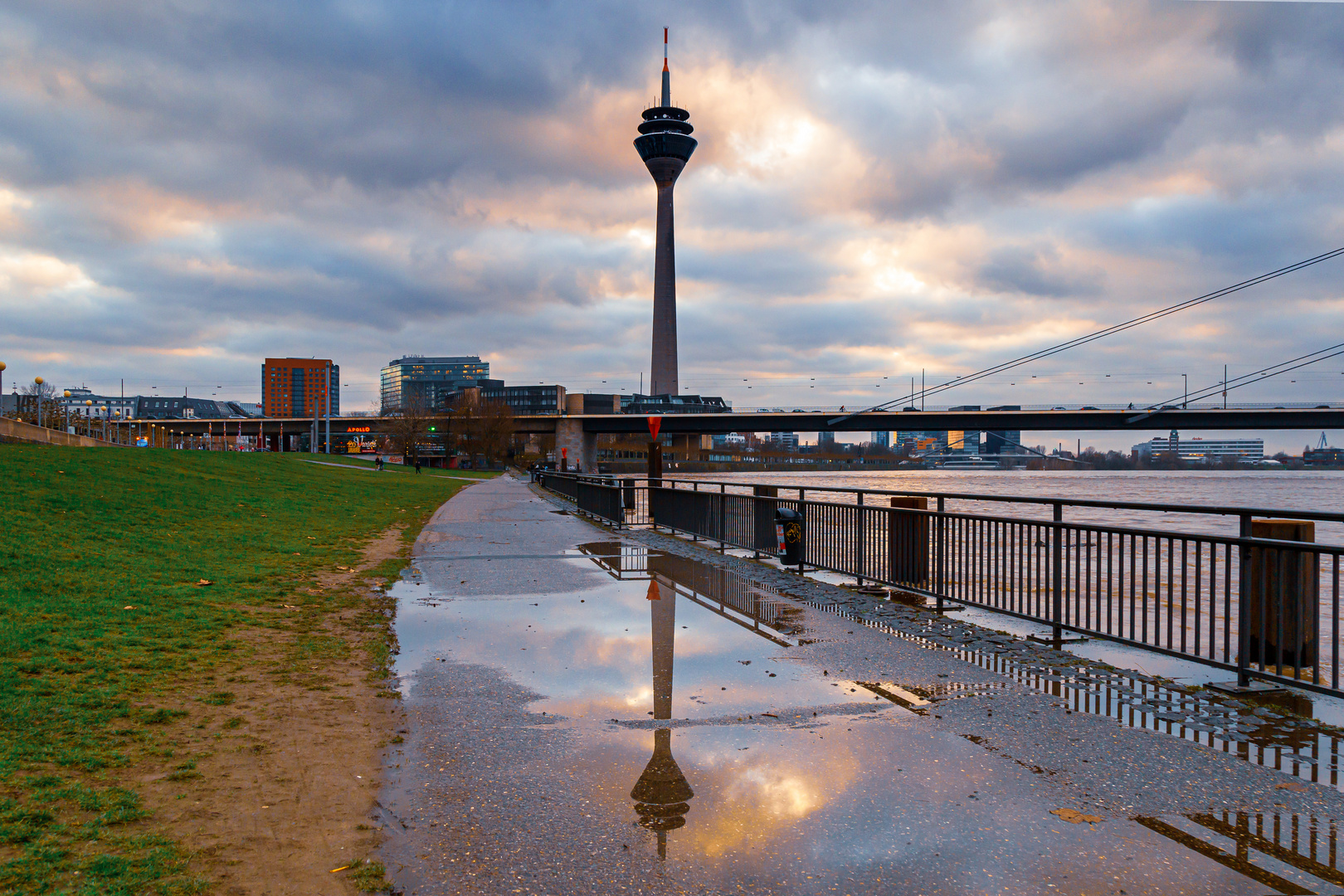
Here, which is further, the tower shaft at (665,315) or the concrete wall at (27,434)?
the tower shaft at (665,315)

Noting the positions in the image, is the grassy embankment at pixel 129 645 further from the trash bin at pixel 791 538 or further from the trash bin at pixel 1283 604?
the trash bin at pixel 1283 604

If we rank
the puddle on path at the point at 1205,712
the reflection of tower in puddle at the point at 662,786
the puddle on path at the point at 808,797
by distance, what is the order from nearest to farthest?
1. the puddle on path at the point at 808,797
2. the reflection of tower in puddle at the point at 662,786
3. the puddle on path at the point at 1205,712

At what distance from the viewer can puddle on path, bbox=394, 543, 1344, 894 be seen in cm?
329

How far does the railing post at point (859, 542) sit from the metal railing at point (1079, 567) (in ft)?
0.08

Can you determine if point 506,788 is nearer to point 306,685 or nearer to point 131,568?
point 306,685

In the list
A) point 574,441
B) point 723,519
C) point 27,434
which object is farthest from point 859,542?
point 574,441

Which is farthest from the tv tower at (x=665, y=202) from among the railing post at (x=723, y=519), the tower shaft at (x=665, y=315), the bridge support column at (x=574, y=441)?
the railing post at (x=723, y=519)

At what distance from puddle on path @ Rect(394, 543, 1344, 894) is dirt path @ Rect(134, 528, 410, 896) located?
1.02 ft

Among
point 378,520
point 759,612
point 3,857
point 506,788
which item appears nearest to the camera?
point 3,857

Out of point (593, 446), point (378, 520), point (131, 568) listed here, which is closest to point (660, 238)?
point (593, 446)

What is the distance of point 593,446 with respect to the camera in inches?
4665

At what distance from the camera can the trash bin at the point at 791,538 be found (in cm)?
1263

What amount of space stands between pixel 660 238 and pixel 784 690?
160 meters

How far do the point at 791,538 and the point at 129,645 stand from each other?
8.63 meters
